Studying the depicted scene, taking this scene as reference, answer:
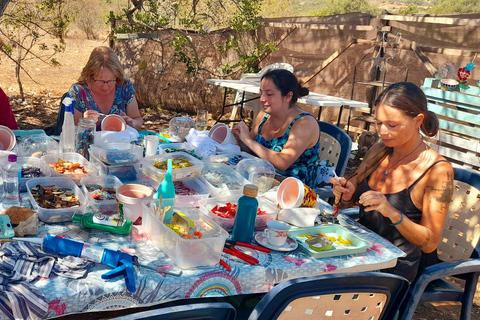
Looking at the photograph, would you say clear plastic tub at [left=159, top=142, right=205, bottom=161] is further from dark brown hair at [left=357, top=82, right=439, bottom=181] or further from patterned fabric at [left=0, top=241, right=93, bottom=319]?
patterned fabric at [left=0, top=241, right=93, bottom=319]

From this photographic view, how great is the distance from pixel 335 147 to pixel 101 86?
1982 mm

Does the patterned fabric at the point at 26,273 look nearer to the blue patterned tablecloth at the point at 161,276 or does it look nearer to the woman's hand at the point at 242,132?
the blue patterned tablecloth at the point at 161,276

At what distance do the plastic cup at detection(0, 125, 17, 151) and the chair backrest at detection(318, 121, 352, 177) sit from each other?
2245mm

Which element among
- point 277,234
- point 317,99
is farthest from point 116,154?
point 317,99

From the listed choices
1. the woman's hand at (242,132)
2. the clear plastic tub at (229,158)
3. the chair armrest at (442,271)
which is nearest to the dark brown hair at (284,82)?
the woman's hand at (242,132)

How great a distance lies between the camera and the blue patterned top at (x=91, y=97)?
3758 mm

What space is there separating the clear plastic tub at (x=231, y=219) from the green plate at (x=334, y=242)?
0.44 feet

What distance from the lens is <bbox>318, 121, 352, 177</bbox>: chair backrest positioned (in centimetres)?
350

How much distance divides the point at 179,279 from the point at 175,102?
293 inches

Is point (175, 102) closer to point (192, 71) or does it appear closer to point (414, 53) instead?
point (192, 71)

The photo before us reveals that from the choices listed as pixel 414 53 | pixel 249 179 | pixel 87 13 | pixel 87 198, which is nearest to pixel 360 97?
pixel 414 53

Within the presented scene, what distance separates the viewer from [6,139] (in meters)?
2.67

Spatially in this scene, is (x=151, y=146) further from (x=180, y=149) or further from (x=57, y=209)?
(x=57, y=209)

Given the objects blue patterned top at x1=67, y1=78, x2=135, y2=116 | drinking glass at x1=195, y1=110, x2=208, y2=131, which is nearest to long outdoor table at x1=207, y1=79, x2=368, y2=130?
blue patterned top at x1=67, y1=78, x2=135, y2=116
